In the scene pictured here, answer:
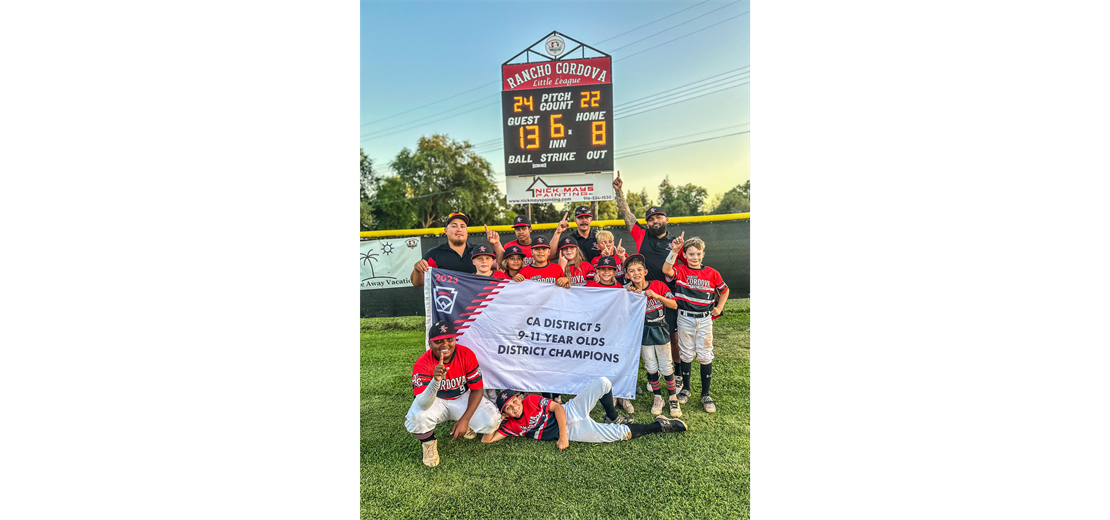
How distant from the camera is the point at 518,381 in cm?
441

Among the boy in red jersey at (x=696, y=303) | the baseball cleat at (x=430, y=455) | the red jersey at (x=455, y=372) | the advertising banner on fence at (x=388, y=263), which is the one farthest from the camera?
the advertising banner on fence at (x=388, y=263)

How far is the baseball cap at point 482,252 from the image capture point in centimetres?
475

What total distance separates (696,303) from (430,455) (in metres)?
3.01

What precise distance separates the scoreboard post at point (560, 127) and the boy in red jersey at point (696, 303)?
2414 mm

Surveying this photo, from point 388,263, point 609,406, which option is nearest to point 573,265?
point 609,406

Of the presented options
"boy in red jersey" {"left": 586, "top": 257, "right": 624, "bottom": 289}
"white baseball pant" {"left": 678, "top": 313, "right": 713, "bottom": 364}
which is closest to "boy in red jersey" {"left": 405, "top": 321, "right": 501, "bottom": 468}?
"boy in red jersey" {"left": 586, "top": 257, "right": 624, "bottom": 289}

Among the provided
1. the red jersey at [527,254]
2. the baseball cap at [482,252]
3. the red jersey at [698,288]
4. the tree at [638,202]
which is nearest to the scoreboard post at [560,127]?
the red jersey at [527,254]

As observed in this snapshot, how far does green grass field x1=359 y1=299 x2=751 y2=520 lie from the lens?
119 inches

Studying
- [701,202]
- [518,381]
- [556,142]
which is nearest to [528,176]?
[556,142]

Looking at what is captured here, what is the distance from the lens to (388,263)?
9.54 meters

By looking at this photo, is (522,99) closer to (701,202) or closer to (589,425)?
(589,425)

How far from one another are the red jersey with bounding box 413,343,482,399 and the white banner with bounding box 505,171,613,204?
3.62m

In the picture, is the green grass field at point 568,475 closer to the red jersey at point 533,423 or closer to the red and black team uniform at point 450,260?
the red jersey at point 533,423

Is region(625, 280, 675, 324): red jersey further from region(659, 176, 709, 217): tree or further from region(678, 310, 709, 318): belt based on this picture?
region(659, 176, 709, 217): tree
